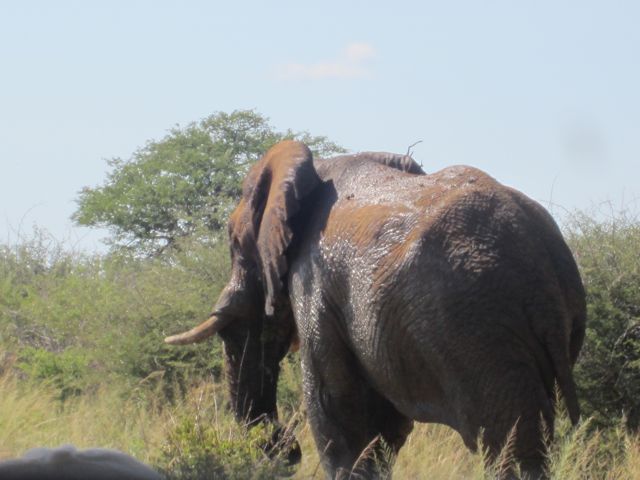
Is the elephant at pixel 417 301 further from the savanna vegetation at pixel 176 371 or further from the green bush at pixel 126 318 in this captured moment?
the green bush at pixel 126 318

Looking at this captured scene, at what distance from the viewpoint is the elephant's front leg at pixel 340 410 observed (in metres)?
8.39

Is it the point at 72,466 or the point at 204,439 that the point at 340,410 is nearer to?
the point at 204,439

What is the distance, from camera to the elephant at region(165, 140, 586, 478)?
7078mm

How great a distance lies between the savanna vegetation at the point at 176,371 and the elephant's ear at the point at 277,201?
92cm

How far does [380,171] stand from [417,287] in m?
1.49

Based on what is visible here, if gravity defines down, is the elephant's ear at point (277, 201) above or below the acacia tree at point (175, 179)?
below

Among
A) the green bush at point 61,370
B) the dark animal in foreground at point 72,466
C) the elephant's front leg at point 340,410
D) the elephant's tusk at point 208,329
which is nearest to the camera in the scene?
the dark animal in foreground at point 72,466

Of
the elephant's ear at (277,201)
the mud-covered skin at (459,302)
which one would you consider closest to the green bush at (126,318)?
the elephant's ear at (277,201)

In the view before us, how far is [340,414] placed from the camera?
852cm

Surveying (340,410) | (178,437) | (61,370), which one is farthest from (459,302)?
(61,370)

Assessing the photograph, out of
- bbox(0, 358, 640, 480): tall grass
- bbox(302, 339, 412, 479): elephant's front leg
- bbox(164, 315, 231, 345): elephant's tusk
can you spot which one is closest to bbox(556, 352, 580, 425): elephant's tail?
bbox(0, 358, 640, 480): tall grass

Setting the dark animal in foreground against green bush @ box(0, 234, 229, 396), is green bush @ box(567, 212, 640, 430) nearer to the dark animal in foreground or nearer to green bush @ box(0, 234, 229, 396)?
green bush @ box(0, 234, 229, 396)

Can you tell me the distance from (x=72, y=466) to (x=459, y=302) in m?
3.66

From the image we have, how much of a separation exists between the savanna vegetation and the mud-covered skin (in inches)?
9.5
